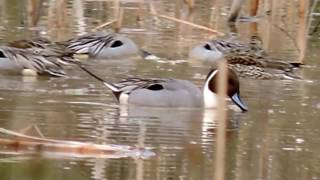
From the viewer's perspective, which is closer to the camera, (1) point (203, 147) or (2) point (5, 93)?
(1) point (203, 147)

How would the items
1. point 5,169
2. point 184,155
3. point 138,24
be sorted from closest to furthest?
1. point 5,169
2. point 184,155
3. point 138,24

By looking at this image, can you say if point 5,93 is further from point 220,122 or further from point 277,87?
point 220,122

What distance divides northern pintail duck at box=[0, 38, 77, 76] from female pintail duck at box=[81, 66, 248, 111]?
141 cm

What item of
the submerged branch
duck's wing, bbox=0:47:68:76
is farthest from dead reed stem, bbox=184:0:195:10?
the submerged branch

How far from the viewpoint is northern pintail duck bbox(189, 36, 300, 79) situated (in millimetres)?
10641

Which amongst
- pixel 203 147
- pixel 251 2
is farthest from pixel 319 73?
pixel 251 2

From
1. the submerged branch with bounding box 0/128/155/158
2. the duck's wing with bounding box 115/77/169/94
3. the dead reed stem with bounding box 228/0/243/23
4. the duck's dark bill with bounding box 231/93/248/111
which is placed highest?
the submerged branch with bounding box 0/128/155/158

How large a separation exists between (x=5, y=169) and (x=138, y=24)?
349 inches

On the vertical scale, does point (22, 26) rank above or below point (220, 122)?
below

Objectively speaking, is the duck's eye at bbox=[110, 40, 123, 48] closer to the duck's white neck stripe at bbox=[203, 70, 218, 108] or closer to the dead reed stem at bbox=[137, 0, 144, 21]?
the dead reed stem at bbox=[137, 0, 144, 21]

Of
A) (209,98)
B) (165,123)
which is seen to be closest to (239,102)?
(209,98)

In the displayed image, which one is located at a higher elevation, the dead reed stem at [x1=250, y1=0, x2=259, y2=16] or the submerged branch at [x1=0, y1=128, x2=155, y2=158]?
the submerged branch at [x1=0, y1=128, x2=155, y2=158]

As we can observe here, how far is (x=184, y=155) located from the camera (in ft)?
21.9

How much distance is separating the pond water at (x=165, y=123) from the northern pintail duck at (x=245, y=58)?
0.17 meters
